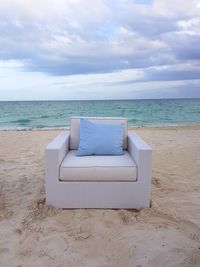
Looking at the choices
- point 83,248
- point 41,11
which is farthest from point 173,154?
point 41,11

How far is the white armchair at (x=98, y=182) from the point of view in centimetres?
269

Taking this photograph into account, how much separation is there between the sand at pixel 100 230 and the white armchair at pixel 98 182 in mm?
100

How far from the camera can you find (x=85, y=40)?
372 inches

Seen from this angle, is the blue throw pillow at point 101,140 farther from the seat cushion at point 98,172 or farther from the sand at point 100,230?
the sand at point 100,230

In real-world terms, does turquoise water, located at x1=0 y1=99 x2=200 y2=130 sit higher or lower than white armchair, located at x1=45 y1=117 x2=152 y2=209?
lower

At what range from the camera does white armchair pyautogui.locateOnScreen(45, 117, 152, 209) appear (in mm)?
2686

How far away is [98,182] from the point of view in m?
2.71

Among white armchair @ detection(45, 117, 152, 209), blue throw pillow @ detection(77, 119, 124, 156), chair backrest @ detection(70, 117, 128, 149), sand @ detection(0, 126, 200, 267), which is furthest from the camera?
chair backrest @ detection(70, 117, 128, 149)

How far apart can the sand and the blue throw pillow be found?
0.66 metres

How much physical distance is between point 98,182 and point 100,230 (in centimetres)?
51

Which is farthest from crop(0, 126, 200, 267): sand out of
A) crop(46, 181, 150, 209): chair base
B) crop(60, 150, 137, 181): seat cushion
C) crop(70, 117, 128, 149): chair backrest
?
crop(70, 117, 128, 149): chair backrest

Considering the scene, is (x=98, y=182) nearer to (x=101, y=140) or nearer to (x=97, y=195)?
(x=97, y=195)

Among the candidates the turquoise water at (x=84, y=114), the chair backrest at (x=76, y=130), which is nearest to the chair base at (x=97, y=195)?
the chair backrest at (x=76, y=130)

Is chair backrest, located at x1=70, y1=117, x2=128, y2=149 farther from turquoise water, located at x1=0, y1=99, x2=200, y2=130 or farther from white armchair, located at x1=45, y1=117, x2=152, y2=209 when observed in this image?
turquoise water, located at x1=0, y1=99, x2=200, y2=130
